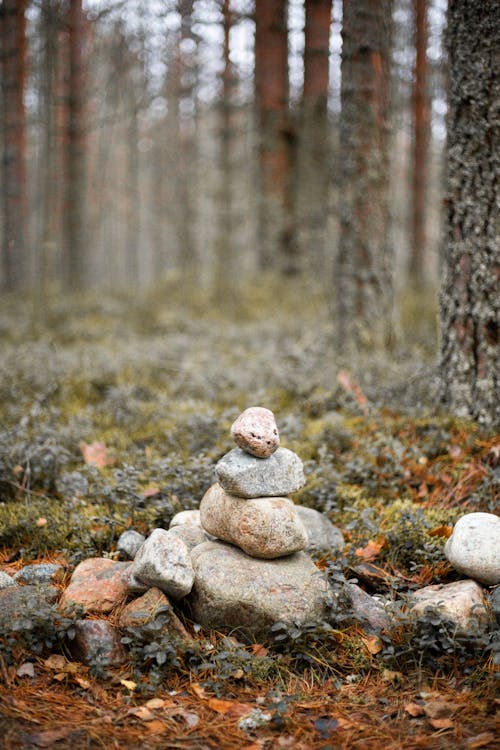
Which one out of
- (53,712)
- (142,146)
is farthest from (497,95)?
(142,146)

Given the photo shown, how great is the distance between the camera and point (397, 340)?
735 cm

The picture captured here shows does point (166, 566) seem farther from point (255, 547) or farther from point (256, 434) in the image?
point (256, 434)

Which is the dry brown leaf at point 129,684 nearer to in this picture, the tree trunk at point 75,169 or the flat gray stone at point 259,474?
the flat gray stone at point 259,474

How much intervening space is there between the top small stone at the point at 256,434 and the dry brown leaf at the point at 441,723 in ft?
5.13

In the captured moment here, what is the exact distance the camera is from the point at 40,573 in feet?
11.5

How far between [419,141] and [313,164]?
253 cm

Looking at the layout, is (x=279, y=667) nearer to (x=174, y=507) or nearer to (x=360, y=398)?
(x=174, y=507)

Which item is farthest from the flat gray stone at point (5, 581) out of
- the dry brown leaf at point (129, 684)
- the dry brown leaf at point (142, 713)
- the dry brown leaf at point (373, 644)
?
the dry brown leaf at point (373, 644)

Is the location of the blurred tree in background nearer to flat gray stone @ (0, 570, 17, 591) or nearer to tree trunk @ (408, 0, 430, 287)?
tree trunk @ (408, 0, 430, 287)

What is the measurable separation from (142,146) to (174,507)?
27.8 meters

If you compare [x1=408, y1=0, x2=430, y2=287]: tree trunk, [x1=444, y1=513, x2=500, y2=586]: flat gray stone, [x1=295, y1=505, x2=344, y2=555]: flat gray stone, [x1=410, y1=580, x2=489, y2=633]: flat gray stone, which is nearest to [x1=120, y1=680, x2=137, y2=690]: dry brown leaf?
[x1=295, y1=505, x2=344, y2=555]: flat gray stone

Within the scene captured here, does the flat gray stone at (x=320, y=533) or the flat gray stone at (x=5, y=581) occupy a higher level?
the flat gray stone at (x=320, y=533)

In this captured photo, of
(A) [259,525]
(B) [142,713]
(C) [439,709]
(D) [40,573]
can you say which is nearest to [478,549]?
(C) [439,709]

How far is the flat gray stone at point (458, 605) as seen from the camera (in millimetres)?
3014
